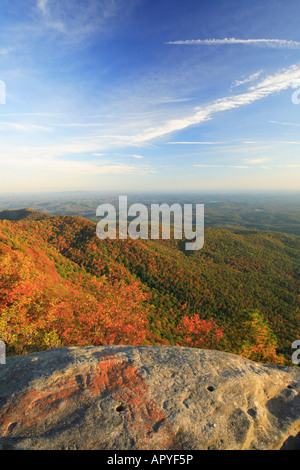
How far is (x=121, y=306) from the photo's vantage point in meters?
27.8


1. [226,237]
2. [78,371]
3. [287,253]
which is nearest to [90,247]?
[78,371]

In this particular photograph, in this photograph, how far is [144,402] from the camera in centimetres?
872

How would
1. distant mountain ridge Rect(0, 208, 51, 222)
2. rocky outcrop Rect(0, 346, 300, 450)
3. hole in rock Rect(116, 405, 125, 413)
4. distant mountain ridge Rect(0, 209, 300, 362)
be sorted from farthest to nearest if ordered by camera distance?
distant mountain ridge Rect(0, 208, 51, 222) → distant mountain ridge Rect(0, 209, 300, 362) → hole in rock Rect(116, 405, 125, 413) → rocky outcrop Rect(0, 346, 300, 450)

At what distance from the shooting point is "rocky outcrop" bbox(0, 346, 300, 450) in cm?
730

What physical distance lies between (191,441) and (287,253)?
16182 cm

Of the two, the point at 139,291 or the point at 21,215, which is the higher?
the point at 21,215

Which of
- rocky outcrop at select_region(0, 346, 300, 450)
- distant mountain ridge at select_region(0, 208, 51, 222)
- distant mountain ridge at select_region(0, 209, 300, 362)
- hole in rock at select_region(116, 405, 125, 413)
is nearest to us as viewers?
rocky outcrop at select_region(0, 346, 300, 450)

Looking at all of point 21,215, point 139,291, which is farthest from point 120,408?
point 21,215

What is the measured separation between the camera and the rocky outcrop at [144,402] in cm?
730

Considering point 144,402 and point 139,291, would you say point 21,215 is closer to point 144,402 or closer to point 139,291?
point 139,291

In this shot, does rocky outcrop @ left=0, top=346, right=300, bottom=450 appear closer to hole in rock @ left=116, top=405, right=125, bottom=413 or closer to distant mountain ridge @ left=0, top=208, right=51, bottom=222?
hole in rock @ left=116, top=405, right=125, bottom=413

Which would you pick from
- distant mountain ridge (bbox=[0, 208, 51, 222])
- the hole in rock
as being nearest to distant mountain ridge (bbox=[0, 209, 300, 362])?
distant mountain ridge (bbox=[0, 208, 51, 222])

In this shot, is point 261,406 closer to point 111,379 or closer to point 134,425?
point 134,425

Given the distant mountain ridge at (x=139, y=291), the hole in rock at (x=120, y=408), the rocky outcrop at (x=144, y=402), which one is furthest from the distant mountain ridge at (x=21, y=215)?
the hole in rock at (x=120, y=408)
